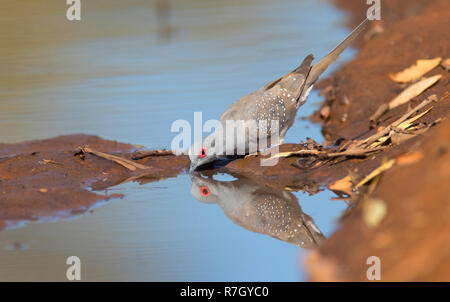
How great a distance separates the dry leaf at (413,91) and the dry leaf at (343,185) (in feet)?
6.65

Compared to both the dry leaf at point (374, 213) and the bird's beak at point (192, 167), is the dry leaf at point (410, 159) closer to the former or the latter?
the dry leaf at point (374, 213)

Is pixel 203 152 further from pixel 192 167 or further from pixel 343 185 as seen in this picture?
pixel 343 185

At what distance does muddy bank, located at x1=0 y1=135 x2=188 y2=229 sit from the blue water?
23 centimetres

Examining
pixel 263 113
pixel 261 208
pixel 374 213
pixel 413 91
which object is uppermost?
pixel 413 91

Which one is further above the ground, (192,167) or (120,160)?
(120,160)

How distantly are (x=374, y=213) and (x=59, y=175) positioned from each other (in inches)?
144

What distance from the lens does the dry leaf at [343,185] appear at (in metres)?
5.54

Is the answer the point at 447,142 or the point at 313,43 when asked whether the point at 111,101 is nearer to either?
the point at 313,43

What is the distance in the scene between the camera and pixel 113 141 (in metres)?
7.75

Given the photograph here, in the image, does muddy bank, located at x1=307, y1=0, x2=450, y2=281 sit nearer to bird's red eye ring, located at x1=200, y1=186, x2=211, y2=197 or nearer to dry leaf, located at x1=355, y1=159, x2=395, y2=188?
dry leaf, located at x1=355, y1=159, x2=395, y2=188

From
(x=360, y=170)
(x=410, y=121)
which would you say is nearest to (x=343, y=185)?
(x=360, y=170)

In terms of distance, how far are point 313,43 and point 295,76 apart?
4.87 metres

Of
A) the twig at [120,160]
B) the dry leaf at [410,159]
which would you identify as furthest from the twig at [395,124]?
the twig at [120,160]

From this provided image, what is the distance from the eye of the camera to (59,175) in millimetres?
6543
